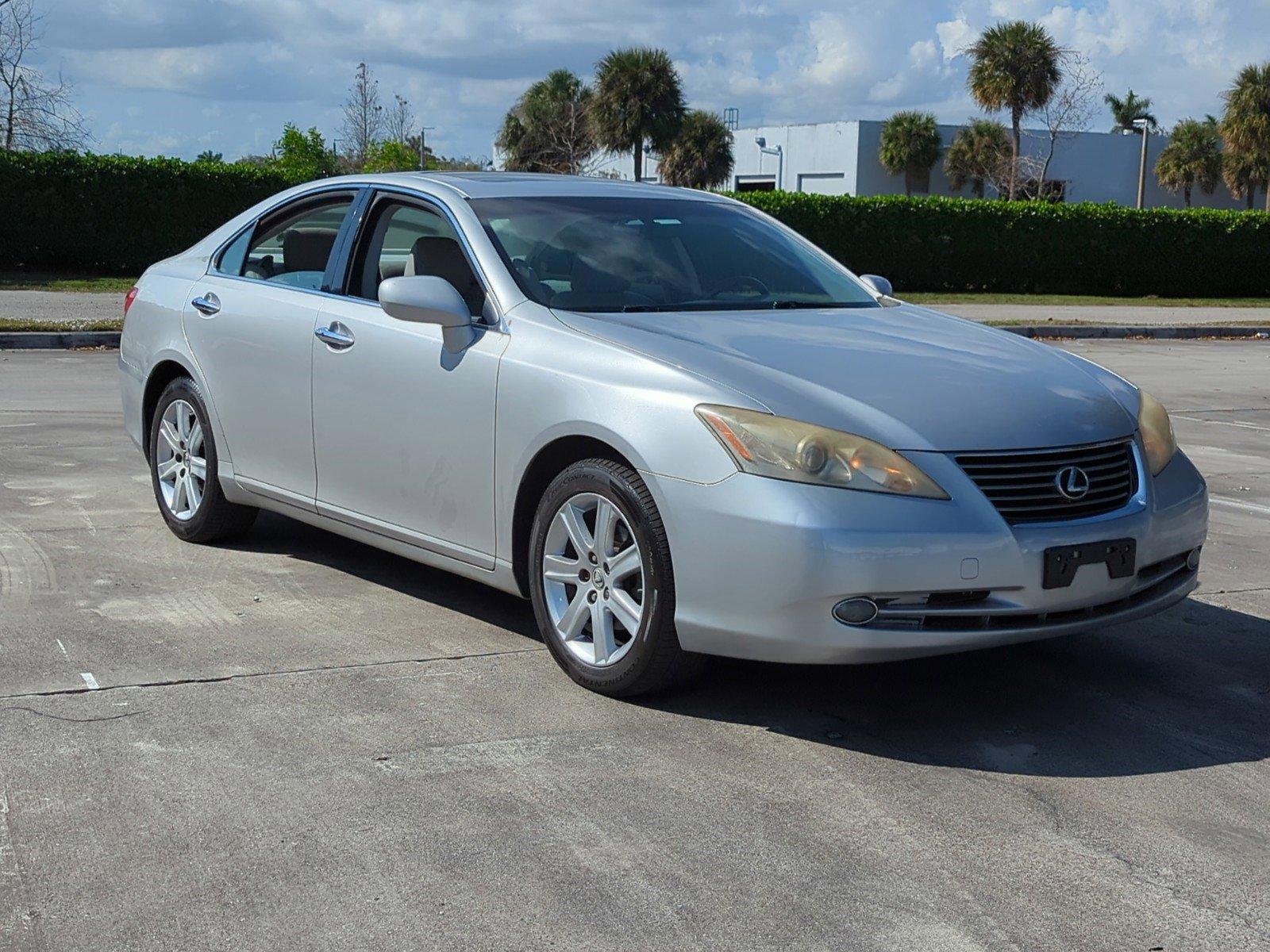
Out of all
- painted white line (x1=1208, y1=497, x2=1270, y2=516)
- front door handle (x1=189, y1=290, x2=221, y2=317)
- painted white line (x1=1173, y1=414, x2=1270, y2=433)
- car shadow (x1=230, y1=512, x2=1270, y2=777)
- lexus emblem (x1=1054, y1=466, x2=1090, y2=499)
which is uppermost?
front door handle (x1=189, y1=290, x2=221, y2=317)

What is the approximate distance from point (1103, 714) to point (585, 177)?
2.97m

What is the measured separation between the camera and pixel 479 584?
6023 millimetres

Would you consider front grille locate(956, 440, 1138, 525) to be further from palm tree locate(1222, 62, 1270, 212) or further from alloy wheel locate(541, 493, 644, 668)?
palm tree locate(1222, 62, 1270, 212)

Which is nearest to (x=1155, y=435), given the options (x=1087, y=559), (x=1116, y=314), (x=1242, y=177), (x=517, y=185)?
(x=1087, y=559)

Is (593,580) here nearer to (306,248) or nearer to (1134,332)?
(306,248)

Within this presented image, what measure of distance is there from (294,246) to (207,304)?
0.50 meters

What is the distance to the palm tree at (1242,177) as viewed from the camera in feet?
210

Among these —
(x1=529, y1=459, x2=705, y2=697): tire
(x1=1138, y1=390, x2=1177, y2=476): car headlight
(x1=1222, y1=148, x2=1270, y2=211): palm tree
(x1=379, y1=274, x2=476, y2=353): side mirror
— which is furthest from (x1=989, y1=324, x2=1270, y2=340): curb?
(x1=1222, y1=148, x2=1270, y2=211): palm tree

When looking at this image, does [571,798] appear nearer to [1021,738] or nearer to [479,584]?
[1021,738]

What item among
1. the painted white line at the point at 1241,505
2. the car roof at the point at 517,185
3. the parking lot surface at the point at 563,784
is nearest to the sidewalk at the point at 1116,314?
the painted white line at the point at 1241,505

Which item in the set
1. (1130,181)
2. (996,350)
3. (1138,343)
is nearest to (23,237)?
(1138,343)

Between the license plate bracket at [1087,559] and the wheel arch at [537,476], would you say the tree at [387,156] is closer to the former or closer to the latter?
the wheel arch at [537,476]

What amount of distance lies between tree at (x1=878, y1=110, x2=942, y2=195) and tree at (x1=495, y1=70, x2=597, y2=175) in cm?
1331

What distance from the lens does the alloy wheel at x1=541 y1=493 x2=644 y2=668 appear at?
4.45 metres
